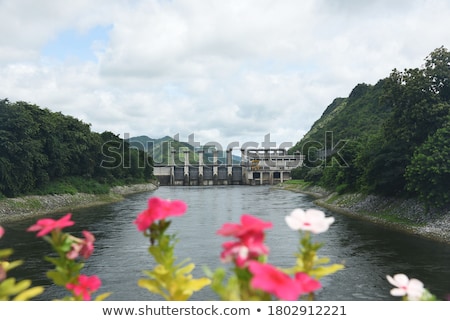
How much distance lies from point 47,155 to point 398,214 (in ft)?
151

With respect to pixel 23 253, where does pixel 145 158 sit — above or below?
above

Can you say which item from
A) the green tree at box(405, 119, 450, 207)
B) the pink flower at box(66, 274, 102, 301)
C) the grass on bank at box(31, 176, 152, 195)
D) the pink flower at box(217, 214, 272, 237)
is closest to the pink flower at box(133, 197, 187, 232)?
the pink flower at box(217, 214, 272, 237)

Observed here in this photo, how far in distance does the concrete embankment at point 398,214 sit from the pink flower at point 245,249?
28.7 m

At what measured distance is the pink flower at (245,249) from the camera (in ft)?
8.53

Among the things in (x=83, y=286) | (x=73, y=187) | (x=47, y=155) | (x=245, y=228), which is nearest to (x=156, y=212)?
(x=245, y=228)

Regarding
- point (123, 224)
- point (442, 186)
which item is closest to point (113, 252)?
point (123, 224)

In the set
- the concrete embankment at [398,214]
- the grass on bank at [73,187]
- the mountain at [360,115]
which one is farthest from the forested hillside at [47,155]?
the mountain at [360,115]

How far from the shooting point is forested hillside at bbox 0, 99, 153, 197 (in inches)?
1813

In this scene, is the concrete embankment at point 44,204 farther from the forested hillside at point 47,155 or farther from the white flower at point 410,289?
the white flower at point 410,289

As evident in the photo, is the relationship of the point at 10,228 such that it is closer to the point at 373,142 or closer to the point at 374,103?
the point at 373,142

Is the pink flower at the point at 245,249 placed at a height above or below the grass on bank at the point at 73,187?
above

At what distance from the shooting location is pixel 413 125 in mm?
36469
